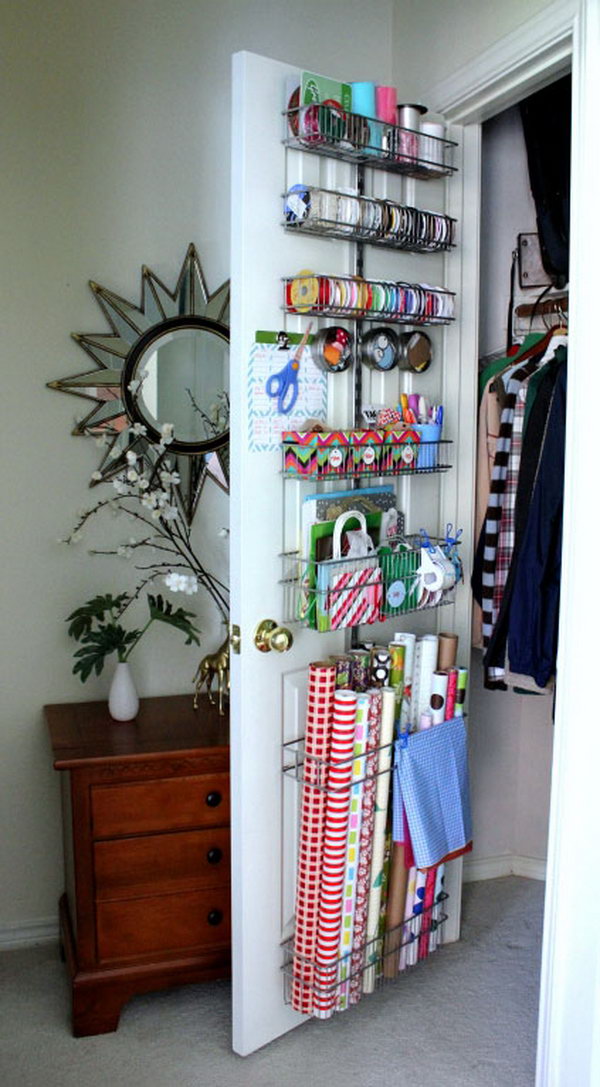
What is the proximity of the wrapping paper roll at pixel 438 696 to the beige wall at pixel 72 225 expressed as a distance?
750 mm

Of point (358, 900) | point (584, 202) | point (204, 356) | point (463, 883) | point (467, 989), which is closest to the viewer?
point (584, 202)

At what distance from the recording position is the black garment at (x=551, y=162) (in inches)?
109

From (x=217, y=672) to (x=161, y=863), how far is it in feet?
1.60

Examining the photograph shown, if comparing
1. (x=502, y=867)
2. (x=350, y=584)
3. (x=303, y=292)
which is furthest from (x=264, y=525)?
(x=502, y=867)

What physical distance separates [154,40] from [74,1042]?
98.3 inches

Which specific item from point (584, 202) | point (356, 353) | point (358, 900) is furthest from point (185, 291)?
point (358, 900)

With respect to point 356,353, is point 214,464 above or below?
below

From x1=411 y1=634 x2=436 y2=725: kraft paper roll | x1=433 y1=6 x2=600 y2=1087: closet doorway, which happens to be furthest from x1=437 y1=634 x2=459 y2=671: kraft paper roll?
x1=433 y1=6 x2=600 y2=1087: closet doorway

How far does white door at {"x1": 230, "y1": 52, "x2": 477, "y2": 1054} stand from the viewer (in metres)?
2.08

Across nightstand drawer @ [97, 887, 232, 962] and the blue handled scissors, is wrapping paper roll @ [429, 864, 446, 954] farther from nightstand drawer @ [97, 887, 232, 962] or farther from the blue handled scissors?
the blue handled scissors

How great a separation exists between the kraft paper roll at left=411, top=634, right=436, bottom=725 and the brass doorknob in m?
0.40

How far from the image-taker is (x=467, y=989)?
2557 millimetres

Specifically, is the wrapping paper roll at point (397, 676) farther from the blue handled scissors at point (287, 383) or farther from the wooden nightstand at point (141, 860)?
the blue handled scissors at point (287, 383)

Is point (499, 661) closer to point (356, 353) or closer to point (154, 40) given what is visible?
point (356, 353)
